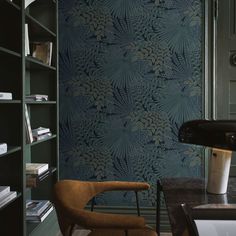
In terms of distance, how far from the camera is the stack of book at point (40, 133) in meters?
3.03

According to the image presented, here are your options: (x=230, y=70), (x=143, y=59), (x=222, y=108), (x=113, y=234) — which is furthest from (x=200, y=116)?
(x=113, y=234)

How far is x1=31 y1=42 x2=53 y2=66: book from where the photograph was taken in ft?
10.8

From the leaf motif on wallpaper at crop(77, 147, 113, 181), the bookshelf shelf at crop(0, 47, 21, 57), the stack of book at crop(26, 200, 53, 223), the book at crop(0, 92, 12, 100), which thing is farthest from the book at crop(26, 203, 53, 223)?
the bookshelf shelf at crop(0, 47, 21, 57)

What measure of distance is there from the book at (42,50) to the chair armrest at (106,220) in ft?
5.50

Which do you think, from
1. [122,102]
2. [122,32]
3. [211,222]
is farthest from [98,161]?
[211,222]

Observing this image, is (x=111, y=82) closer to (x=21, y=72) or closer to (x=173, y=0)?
(x=173, y=0)

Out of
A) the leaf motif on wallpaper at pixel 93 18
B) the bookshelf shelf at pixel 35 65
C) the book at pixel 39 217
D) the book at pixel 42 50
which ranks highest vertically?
the leaf motif on wallpaper at pixel 93 18

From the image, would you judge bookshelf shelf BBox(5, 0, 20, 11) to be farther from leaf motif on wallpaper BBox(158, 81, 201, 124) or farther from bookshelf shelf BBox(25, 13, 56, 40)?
leaf motif on wallpaper BBox(158, 81, 201, 124)

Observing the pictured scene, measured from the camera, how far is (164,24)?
3.68 m

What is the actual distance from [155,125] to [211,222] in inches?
103

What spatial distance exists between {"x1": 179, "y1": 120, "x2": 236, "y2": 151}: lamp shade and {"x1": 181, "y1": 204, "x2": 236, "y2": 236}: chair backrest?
0.23m

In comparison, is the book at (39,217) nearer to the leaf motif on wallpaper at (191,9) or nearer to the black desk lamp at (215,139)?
the black desk lamp at (215,139)

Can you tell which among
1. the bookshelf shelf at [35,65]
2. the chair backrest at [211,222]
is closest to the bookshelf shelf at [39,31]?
the bookshelf shelf at [35,65]

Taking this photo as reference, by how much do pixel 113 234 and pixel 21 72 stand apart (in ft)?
3.93
